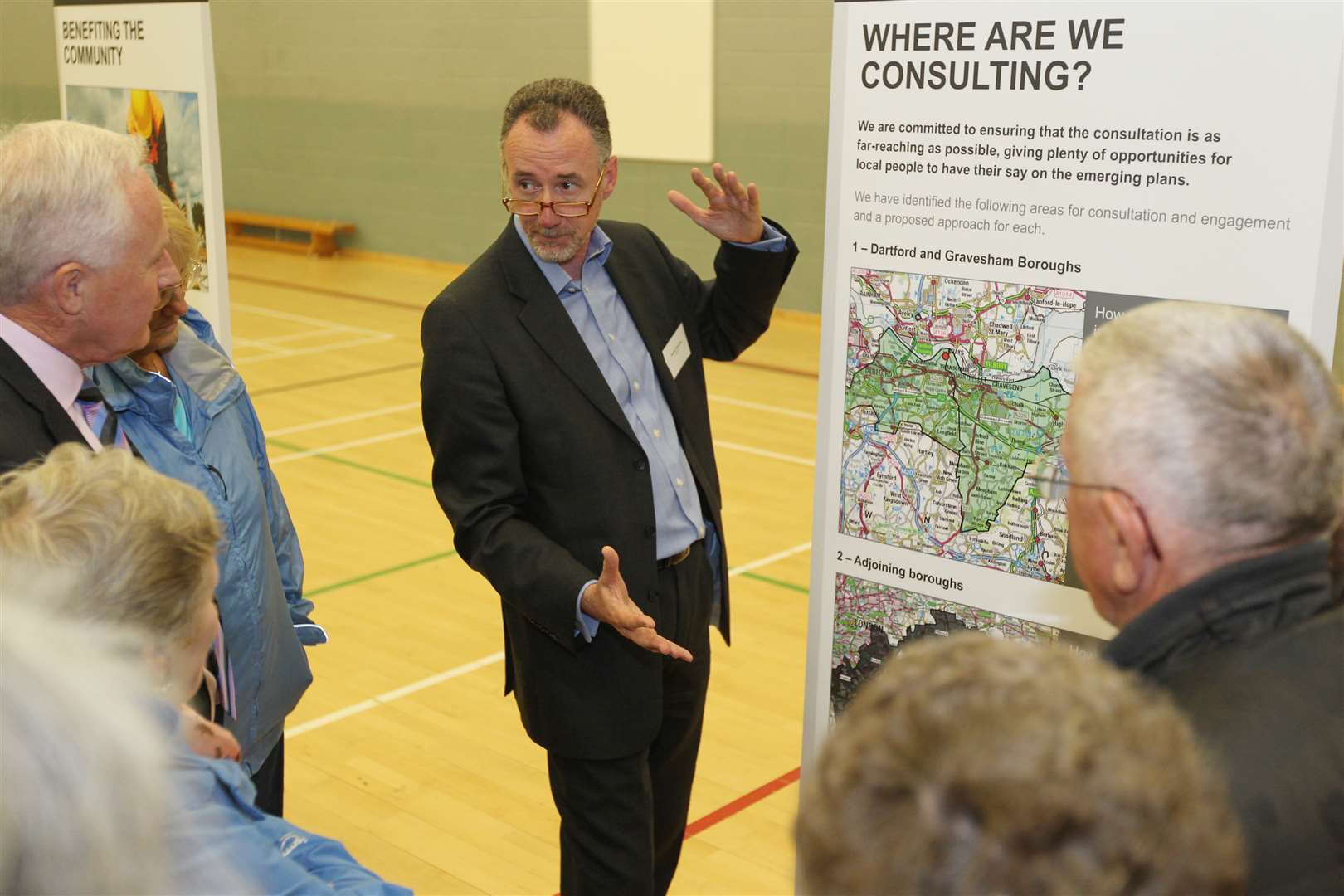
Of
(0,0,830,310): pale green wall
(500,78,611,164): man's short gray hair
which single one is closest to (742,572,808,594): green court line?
(500,78,611,164): man's short gray hair

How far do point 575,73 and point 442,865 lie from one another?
8.74 metres

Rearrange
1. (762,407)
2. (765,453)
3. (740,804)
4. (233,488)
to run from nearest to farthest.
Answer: (233,488), (740,804), (765,453), (762,407)

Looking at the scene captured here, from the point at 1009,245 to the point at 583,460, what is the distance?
91 centimetres

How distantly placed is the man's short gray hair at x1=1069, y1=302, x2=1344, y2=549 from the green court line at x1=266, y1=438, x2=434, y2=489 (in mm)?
5722

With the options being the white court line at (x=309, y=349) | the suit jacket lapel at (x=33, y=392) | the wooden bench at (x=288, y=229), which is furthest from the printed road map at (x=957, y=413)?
the wooden bench at (x=288, y=229)

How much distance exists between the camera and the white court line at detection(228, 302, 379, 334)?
10852mm

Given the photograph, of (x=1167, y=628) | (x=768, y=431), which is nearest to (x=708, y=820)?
(x=1167, y=628)

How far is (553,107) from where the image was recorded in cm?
271

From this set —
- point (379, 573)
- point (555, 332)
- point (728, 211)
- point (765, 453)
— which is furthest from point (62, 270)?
point (765, 453)

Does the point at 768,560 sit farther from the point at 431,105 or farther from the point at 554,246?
the point at 431,105

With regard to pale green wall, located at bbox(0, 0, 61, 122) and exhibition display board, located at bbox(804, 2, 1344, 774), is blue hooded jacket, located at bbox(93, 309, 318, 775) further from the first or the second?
pale green wall, located at bbox(0, 0, 61, 122)

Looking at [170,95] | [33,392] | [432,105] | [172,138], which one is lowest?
[33,392]

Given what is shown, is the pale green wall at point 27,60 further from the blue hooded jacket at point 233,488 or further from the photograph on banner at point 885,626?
the photograph on banner at point 885,626

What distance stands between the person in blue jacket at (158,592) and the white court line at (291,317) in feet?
30.8
